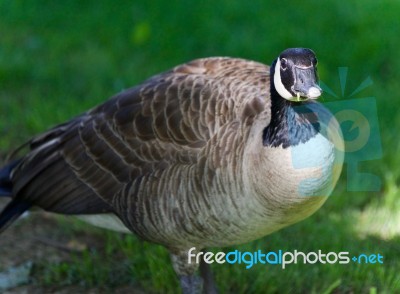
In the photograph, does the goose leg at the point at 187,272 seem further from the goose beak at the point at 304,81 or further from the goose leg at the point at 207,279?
the goose beak at the point at 304,81

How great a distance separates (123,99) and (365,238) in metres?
1.63

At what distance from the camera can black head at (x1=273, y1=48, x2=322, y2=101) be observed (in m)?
3.07

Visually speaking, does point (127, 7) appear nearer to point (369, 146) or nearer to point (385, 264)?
point (369, 146)

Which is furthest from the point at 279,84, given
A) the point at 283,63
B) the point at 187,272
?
the point at 187,272

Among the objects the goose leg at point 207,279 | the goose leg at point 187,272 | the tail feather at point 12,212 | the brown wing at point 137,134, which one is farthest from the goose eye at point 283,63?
the tail feather at point 12,212

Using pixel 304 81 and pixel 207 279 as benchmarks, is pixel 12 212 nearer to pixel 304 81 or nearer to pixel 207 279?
pixel 207 279

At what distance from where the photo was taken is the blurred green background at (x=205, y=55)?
13.6ft

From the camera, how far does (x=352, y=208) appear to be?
4.87 metres

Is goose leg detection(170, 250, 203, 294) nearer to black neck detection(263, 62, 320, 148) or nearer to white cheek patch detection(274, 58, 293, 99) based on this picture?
black neck detection(263, 62, 320, 148)

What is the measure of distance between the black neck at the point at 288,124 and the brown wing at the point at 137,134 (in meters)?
0.24

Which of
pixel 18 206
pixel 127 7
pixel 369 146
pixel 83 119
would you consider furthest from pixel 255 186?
pixel 127 7

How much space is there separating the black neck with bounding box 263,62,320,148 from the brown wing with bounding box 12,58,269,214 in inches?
9.6

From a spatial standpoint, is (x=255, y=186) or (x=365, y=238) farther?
(x=365, y=238)

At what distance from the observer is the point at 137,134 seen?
3.79 meters
